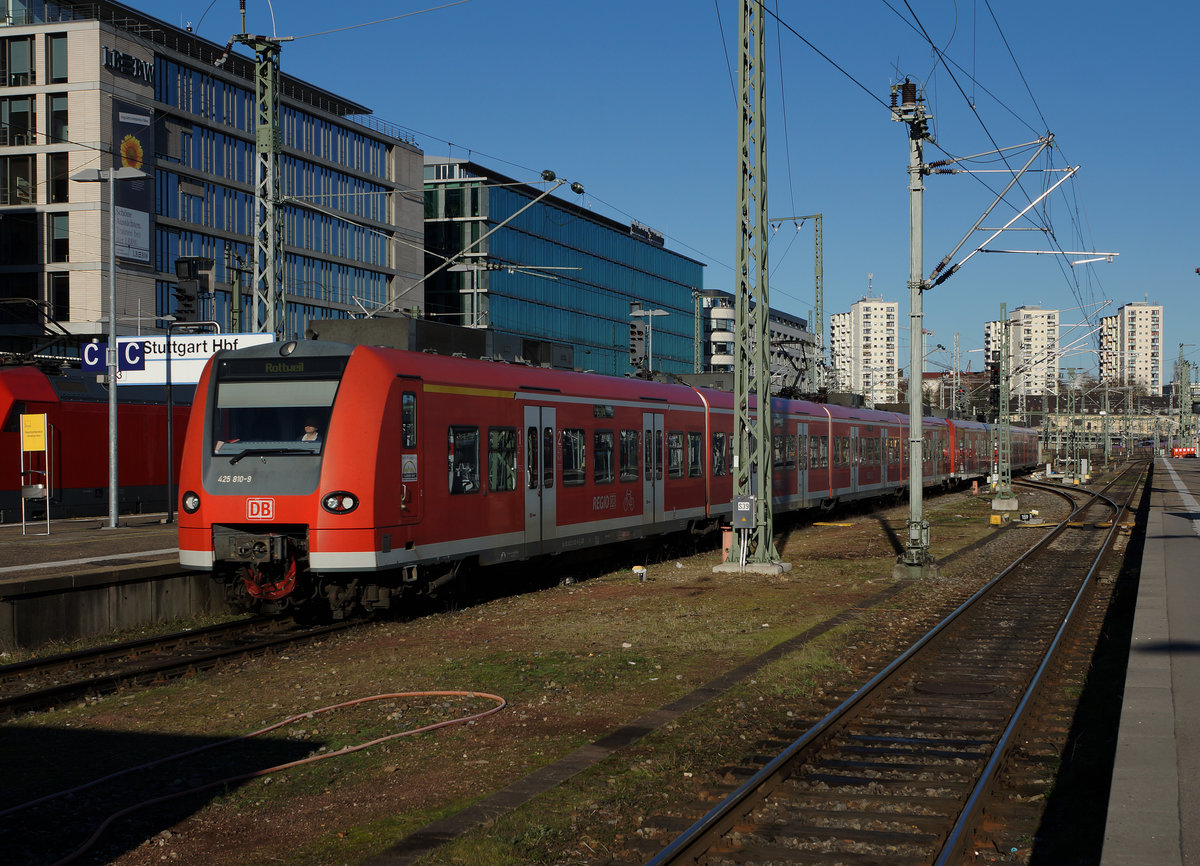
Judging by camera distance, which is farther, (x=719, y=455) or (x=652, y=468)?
(x=719, y=455)

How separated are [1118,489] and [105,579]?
52624 millimetres

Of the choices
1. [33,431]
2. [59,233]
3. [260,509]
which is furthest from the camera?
[59,233]

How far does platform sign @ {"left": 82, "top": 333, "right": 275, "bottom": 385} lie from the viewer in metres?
23.5

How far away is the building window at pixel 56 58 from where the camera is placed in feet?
180

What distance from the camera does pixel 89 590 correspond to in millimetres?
14453

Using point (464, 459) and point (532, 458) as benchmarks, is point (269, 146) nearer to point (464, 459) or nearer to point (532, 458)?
point (532, 458)

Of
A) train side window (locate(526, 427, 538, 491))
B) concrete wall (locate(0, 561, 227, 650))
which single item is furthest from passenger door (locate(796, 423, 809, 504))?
concrete wall (locate(0, 561, 227, 650))

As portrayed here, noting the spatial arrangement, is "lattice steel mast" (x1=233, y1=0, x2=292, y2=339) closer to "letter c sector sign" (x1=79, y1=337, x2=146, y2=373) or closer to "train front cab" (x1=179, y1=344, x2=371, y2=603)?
"letter c sector sign" (x1=79, y1=337, x2=146, y2=373)

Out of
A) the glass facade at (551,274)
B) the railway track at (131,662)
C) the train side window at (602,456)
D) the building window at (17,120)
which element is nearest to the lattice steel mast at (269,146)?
the train side window at (602,456)

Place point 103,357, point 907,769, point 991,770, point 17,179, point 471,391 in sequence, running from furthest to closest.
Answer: point 17,179, point 103,357, point 471,391, point 907,769, point 991,770

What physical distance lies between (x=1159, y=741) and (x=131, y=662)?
9704 mm

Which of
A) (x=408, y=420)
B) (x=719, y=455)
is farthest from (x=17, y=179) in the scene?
(x=408, y=420)

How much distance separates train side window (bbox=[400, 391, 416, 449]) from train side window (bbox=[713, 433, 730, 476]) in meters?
11.1

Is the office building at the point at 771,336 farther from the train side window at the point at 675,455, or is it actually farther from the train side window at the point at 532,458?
the train side window at the point at 532,458
